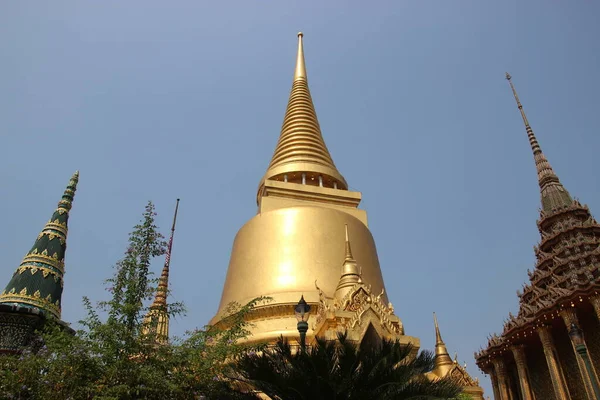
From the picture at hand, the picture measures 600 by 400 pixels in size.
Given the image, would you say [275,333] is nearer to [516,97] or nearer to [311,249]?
[311,249]

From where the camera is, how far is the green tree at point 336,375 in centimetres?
625

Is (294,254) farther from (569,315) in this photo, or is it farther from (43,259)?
(569,315)

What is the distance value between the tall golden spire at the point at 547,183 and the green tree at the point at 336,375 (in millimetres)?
22066

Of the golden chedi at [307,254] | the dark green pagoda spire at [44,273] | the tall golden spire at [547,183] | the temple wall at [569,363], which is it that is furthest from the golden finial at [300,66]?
the dark green pagoda spire at [44,273]

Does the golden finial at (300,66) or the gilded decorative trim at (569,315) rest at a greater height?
the golden finial at (300,66)

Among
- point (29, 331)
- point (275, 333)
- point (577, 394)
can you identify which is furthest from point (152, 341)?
point (577, 394)

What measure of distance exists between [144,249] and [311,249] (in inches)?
356

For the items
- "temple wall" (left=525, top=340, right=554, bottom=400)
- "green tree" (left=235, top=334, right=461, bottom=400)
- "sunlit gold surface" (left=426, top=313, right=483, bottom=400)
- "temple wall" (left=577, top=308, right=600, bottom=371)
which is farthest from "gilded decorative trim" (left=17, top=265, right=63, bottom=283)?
"temple wall" (left=525, top=340, right=554, bottom=400)

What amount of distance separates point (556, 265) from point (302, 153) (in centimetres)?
1231

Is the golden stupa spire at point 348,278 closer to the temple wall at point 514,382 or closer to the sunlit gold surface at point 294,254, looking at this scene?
the sunlit gold surface at point 294,254

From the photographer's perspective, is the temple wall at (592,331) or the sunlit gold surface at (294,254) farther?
the temple wall at (592,331)

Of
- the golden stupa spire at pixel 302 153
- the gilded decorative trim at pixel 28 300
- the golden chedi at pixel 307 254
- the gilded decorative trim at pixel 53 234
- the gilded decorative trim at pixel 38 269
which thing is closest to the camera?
the gilded decorative trim at pixel 28 300

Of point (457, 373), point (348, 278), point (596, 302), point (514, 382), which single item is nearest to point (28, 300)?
point (348, 278)

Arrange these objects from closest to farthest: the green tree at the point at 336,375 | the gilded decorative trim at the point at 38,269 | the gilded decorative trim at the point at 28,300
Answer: the green tree at the point at 336,375, the gilded decorative trim at the point at 28,300, the gilded decorative trim at the point at 38,269
